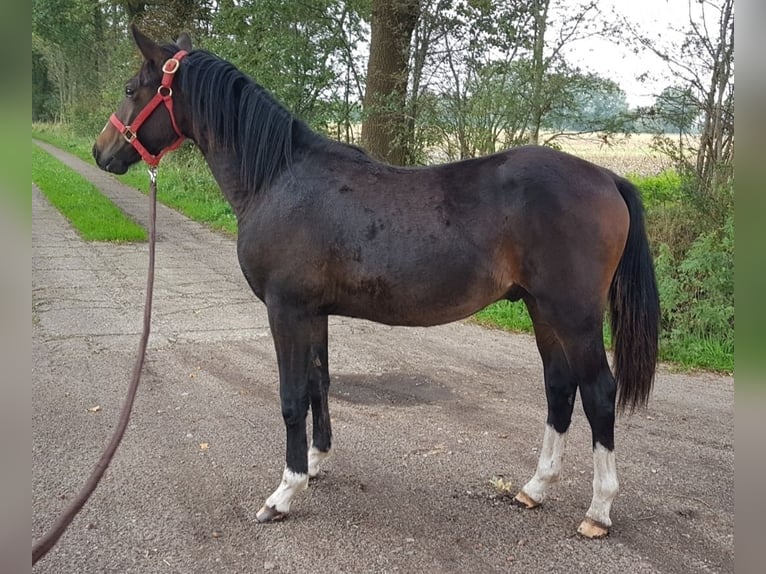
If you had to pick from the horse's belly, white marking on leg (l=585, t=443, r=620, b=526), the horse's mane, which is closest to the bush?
white marking on leg (l=585, t=443, r=620, b=526)

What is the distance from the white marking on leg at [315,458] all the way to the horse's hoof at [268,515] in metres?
0.49

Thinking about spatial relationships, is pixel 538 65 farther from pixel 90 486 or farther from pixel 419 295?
pixel 90 486

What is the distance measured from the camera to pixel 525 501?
3.38 m

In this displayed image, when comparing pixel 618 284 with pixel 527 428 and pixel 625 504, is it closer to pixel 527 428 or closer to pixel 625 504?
pixel 625 504

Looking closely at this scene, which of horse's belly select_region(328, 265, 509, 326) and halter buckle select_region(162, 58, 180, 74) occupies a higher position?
halter buckle select_region(162, 58, 180, 74)

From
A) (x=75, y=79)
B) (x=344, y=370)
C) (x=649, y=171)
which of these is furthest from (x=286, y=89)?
(x=75, y=79)

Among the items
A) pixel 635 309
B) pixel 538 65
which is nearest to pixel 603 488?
pixel 635 309

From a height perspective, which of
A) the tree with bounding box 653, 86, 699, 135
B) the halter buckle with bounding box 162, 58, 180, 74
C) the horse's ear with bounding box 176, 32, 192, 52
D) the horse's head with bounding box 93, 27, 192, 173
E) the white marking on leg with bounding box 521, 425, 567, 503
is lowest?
the white marking on leg with bounding box 521, 425, 567, 503

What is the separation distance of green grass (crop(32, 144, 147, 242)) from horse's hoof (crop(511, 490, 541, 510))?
10204 millimetres

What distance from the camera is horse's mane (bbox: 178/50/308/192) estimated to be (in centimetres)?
332

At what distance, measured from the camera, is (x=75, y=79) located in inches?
1422

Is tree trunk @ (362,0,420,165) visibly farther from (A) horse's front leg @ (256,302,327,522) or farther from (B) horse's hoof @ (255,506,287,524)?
(B) horse's hoof @ (255,506,287,524)

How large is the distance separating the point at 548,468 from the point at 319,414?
138 centimetres

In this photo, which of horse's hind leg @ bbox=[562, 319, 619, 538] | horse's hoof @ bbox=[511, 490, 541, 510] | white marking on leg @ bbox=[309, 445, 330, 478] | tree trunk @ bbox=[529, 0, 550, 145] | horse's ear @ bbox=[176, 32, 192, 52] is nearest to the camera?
horse's hind leg @ bbox=[562, 319, 619, 538]
